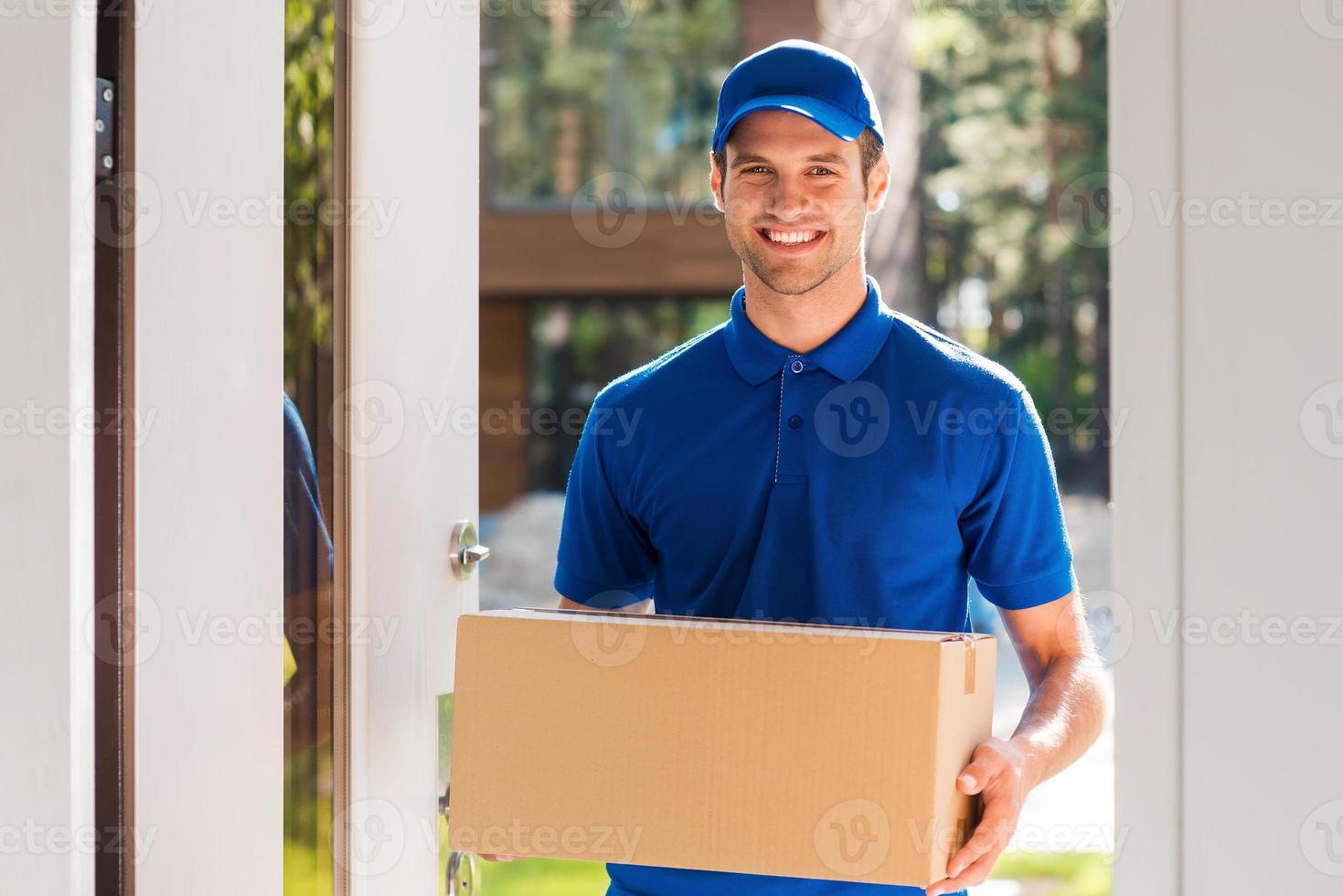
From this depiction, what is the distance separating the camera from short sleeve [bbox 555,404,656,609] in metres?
1.70

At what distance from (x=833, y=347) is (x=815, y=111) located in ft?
0.93

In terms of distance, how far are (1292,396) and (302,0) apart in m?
1.26

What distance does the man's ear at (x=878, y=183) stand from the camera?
162cm

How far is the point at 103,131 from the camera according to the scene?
4.11ft

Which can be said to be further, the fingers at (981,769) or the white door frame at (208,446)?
the white door frame at (208,446)

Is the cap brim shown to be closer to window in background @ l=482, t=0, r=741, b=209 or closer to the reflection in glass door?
the reflection in glass door

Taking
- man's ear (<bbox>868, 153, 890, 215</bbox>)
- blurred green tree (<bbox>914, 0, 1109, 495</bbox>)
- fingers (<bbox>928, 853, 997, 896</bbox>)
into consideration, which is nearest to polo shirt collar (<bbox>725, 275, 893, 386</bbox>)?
man's ear (<bbox>868, 153, 890, 215</bbox>)

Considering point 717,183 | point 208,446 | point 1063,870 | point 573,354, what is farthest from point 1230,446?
point 573,354

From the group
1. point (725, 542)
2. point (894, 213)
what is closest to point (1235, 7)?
point (725, 542)

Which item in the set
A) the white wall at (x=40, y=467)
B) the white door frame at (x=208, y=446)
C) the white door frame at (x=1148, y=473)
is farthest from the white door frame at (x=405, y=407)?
the white door frame at (x=1148, y=473)

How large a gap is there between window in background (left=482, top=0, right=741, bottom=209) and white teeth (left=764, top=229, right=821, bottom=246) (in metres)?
9.84

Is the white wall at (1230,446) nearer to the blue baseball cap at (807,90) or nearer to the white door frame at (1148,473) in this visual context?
the white door frame at (1148,473)

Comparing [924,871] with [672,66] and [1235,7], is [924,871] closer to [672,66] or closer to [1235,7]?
[1235,7]

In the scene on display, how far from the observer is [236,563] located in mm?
1442
